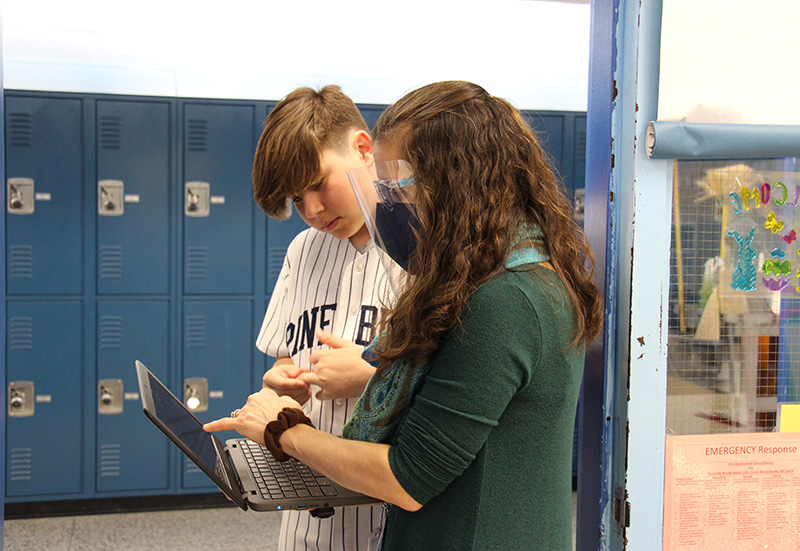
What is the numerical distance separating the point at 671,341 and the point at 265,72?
3.63 meters

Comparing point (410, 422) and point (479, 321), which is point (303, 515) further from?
point (479, 321)

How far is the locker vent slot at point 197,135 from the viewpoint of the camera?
3.37 m

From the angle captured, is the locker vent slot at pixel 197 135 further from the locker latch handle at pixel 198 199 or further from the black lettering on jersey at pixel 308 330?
the black lettering on jersey at pixel 308 330

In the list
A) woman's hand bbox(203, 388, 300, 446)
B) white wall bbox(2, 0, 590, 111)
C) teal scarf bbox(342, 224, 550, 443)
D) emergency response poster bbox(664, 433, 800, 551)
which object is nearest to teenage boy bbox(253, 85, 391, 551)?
woman's hand bbox(203, 388, 300, 446)

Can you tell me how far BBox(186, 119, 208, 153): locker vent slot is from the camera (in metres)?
3.37

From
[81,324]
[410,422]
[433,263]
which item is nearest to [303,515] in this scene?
[410,422]

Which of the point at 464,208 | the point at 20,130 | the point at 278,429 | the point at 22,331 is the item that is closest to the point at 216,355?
the point at 22,331

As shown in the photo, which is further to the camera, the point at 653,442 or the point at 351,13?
the point at 351,13

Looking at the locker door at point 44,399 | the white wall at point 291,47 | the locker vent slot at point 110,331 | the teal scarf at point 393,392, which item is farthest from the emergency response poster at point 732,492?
the white wall at point 291,47

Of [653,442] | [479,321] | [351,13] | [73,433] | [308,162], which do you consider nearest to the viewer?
[479,321]

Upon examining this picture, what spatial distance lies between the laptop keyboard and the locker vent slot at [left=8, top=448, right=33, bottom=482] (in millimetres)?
2705

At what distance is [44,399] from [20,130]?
133 cm

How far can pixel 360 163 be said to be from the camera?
121 cm

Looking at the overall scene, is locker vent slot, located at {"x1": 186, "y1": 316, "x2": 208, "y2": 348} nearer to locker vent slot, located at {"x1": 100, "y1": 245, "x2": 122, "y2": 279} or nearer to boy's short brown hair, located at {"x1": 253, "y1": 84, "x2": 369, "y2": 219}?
locker vent slot, located at {"x1": 100, "y1": 245, "x2": 122, "y2": 279}
